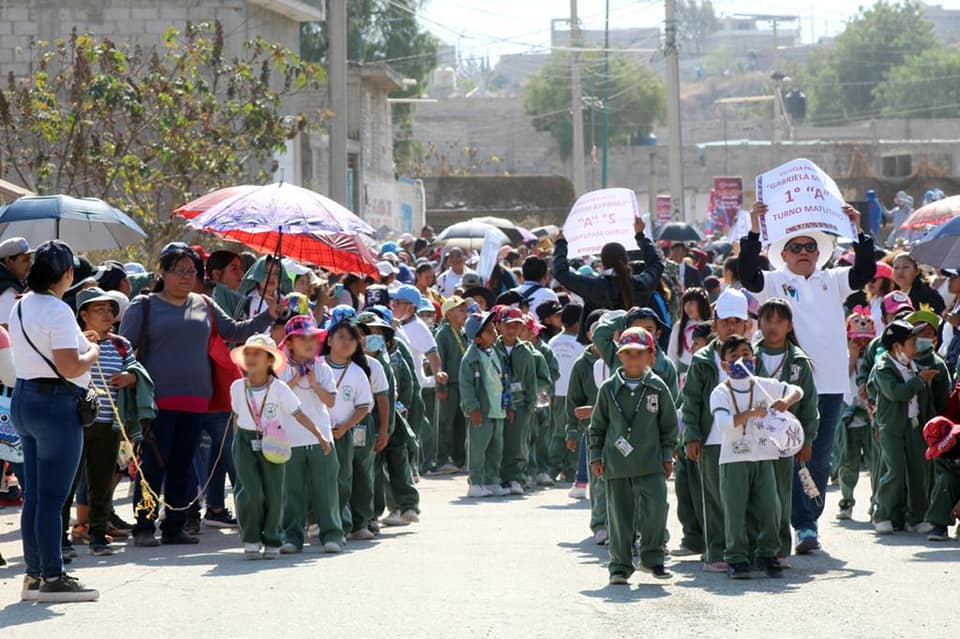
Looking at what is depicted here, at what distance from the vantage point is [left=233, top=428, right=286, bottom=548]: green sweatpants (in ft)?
37.3

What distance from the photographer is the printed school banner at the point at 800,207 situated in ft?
37.4

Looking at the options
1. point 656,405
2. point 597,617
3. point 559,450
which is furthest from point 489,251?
point 597,617

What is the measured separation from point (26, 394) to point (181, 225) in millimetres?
13860

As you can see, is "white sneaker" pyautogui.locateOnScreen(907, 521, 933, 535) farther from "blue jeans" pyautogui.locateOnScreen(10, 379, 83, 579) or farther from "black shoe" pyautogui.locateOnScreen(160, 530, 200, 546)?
"blue jeans" pyautogui.locateOnScreen(10, 379, 83, 579)

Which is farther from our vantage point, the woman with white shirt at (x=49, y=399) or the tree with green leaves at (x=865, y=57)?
the tree with green leaves at (x=865, y=57)

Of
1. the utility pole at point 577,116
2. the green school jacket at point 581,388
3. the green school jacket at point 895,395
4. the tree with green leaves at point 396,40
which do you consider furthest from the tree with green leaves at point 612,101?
the green school jacket at point 895,395

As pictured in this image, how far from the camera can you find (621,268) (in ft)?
44.1

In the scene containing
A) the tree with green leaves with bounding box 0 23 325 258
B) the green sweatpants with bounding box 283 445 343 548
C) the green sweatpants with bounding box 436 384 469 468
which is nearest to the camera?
the green sweatpants with bounding box 283 445 343 548

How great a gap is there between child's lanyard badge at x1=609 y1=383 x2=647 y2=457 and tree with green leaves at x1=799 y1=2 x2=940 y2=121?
432 feet

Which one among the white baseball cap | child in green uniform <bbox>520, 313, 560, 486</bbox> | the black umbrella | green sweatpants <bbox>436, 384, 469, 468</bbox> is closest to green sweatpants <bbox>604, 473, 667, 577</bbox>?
the white baseball cap

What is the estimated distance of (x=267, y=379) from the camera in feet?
37.6

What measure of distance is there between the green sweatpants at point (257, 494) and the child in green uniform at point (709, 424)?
8.48 ft

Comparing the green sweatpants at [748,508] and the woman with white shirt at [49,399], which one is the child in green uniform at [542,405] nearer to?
the green sweatpants at [748,508]

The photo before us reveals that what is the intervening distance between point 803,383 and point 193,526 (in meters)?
4.39
